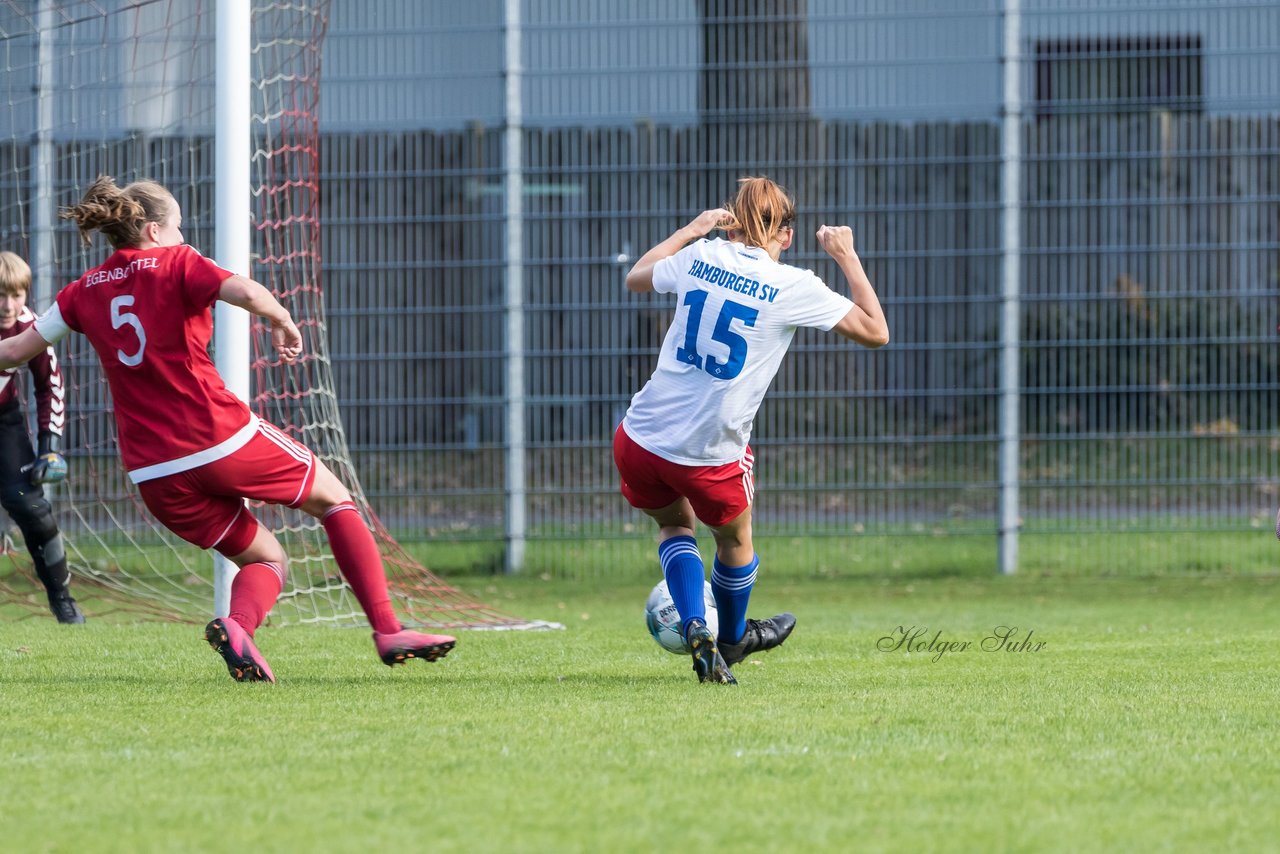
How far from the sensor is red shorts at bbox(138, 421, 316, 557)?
529cm

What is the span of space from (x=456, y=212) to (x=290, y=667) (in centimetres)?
582

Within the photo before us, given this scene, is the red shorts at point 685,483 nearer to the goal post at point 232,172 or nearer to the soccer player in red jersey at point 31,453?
the goal post at point 232,172

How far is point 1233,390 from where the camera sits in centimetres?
1092

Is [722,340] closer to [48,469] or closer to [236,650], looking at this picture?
[236,650]

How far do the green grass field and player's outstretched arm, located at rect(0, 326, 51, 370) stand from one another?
42.7 inches

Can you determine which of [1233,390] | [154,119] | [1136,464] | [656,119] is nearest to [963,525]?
[1136,464]

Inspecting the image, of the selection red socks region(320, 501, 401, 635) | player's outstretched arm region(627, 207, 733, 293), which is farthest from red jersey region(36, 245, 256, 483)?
player's outstretched arm region(627, 207, 733, 293)

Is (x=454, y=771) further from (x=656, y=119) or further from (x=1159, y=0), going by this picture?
(x=1159, y=0)

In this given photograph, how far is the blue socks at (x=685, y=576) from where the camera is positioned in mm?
5656

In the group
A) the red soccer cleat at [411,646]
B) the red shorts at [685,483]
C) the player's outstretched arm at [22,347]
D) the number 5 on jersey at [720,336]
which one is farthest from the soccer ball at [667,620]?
the player's outstretched arm at [22,347]

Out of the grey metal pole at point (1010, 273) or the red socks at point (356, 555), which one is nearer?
the red socks at point (356, 555)

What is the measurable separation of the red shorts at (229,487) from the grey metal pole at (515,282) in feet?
18.5

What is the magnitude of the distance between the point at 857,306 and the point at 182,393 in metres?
2.25

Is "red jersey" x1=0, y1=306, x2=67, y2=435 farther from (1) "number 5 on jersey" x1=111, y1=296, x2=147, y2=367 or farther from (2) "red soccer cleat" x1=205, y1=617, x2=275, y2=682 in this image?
(2) "red soccer cleat" x1=205, y1=617, x2=275, y2=682
